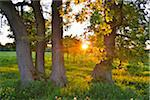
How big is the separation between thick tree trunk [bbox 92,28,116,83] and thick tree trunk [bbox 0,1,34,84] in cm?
429

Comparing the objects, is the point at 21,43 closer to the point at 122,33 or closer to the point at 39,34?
the point at 39,34

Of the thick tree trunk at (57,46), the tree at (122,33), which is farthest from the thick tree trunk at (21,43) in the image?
the tree at (122,33)

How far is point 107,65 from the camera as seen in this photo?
21.1 meters

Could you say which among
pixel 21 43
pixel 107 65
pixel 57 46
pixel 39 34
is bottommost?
pixel 107 65

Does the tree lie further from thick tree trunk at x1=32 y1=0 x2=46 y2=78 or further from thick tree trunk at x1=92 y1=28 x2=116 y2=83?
thick tree trunk at x1=32 y1=0 x2=46 y2=78

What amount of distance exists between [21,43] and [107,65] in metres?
5.54

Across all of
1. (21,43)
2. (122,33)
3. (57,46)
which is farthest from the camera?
(122,33)

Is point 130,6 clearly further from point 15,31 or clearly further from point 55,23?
point 15,31

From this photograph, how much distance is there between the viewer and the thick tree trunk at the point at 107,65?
20.1 meters

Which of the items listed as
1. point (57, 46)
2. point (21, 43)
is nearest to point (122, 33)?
point (57, 46)

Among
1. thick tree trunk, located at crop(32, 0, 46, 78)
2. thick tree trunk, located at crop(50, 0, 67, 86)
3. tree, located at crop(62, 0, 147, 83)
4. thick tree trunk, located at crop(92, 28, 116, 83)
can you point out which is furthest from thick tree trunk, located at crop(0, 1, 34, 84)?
thick tree trunk, located at crop(92, 28, 116, 83)

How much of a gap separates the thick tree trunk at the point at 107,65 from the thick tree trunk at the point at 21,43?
429 centimetres

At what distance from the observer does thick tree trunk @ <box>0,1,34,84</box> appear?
17234 millimetres

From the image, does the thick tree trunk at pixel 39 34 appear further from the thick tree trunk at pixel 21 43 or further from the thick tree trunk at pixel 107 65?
the thick tree trunk at pixel 107 65
